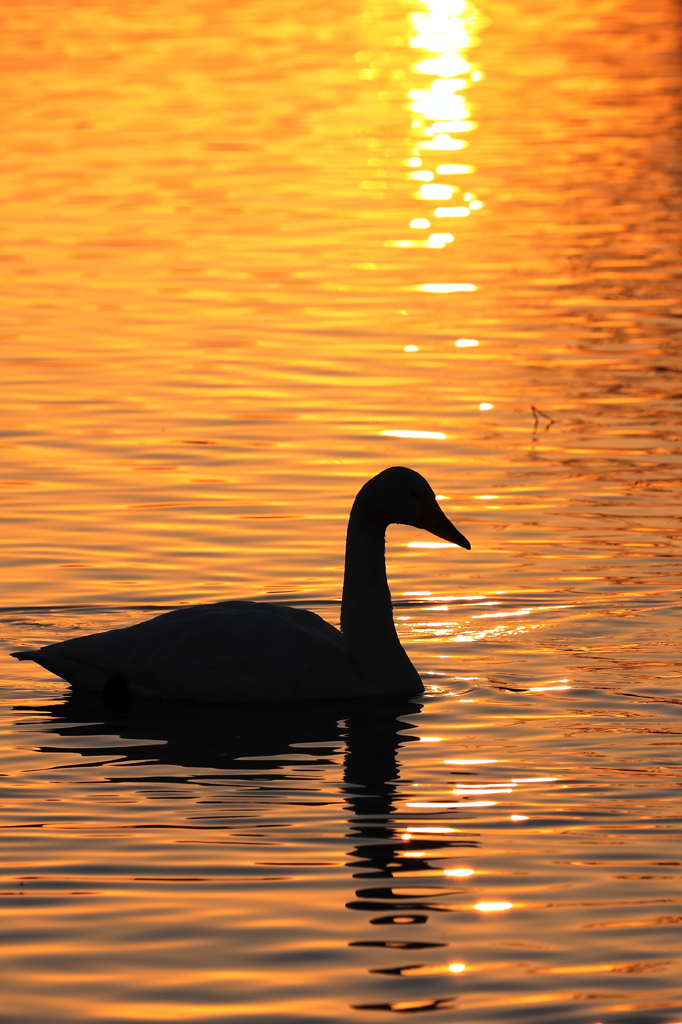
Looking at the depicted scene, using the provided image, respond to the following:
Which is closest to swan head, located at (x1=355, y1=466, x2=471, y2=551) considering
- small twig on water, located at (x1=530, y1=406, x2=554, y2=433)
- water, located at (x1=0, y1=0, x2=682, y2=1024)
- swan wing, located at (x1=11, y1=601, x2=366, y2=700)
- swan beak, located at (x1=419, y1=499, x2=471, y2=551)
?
swan beak, located at (x1=419, y1=499, x2=471, y2=551)

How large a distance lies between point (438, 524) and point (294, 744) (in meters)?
1.72

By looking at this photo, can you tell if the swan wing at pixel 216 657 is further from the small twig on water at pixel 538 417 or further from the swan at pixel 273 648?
the small twig on water at pixel 538 417

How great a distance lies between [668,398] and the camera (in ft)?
61.3

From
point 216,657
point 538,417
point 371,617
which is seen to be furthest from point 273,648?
point 538,417

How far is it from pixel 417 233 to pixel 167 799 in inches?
784

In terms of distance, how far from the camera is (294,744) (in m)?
10.4

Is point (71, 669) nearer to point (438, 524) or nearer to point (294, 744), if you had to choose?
point (294, 744)

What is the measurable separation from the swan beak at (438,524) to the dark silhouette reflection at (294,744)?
3.12 feet

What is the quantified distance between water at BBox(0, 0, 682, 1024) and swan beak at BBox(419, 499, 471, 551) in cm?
75

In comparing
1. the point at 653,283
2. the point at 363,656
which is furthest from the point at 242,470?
the point at 653,283

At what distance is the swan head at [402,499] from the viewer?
11.3m

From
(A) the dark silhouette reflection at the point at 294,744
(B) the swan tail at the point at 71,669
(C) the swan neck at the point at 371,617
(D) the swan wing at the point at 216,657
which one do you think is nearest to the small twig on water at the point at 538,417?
(C) the swan neck at the point at 371,617

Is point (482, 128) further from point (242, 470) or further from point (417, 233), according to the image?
point (242, 470)

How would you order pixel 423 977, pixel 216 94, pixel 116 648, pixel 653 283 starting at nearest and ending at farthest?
pixel 423 977 → pixel 116 648 → pixel 653 283 → pixel 216 94
